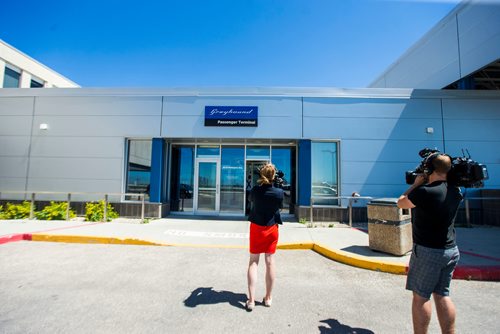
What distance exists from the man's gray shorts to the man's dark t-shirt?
2.4 inches

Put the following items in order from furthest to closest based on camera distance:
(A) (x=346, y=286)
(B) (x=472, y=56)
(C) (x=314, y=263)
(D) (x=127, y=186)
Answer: (D) (x=127, y=186) → (B) (x=472, y=56) → (C) (x=314, y=263) → (A) (x=346, y=286)

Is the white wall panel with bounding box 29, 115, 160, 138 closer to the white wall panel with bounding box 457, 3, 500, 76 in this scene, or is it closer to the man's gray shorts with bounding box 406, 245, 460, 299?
the man's gray shorts with bounding box 406, 245, 460, 299

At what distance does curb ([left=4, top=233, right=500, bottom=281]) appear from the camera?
13.4 ft

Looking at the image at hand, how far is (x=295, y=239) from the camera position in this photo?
6371mm

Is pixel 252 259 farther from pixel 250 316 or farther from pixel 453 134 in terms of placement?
pixel 453 134

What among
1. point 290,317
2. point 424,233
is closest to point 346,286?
point 290,317

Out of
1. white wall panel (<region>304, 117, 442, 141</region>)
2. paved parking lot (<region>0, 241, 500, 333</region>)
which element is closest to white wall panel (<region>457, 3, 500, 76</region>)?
white wall panel (<region>304, 117, 442, 141</region>)

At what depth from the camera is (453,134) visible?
31.6 feet

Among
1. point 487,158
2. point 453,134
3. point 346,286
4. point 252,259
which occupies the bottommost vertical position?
point 346,286

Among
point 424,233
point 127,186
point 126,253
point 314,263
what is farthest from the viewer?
Answer: point 127,186

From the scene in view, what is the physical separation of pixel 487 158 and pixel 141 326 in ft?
41.4

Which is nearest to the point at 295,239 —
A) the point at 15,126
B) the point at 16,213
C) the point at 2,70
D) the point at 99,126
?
the point at 99,126

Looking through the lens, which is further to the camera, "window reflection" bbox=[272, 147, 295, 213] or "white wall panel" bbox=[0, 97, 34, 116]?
"window reflection" bbox=[272, 147, 295, 213]

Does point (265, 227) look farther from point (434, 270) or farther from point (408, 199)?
point (434, 270)
